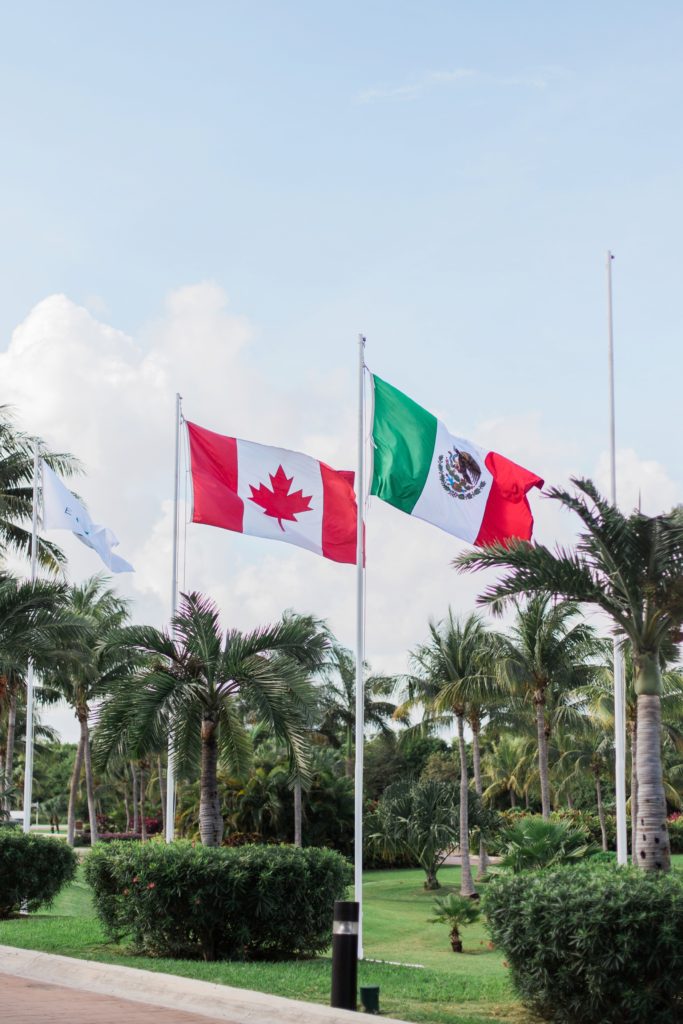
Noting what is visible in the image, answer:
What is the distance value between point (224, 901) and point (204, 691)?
4.06 meters

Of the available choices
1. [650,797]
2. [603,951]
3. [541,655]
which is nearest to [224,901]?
[650,797]

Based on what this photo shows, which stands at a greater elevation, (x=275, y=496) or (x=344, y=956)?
(x=275, y=496)

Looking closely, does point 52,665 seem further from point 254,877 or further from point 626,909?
point 626,909

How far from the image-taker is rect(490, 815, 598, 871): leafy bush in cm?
2248

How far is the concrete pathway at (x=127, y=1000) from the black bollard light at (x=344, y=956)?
0.67 feet

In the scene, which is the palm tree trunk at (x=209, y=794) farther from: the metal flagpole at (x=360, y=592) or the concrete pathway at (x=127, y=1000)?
the concrete pathway at (x=127, y=1000)

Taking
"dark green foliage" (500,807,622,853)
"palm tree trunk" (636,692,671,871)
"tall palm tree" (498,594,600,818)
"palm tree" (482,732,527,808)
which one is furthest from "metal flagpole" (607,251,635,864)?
"palm tree" (482,732,527,808)

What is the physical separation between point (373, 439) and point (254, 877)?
757 cm

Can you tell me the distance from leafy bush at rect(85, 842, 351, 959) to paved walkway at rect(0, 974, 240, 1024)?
7.30 ft

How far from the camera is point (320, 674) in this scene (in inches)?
2007

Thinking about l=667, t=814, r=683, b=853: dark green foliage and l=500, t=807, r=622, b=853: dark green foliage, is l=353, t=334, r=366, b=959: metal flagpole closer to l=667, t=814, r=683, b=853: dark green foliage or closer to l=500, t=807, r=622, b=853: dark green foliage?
l=500, t=807, r=622, b=853: dark green foliage

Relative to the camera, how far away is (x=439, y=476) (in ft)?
61.1

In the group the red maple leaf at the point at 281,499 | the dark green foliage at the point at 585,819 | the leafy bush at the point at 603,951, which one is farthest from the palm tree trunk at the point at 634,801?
the dark green foliage at the point at 585,819

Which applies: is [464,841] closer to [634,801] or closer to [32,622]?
[634,801]
